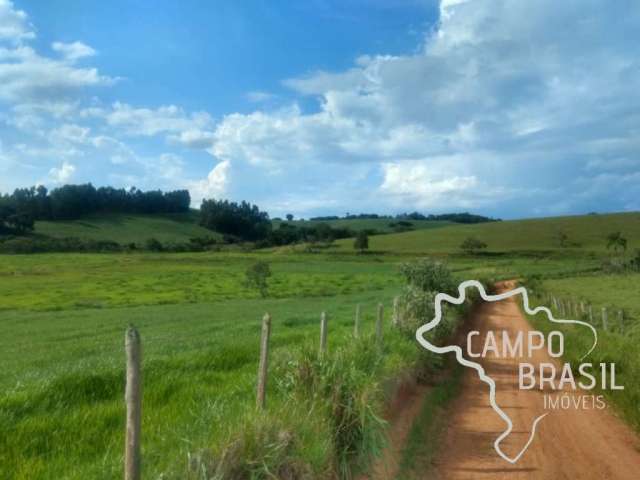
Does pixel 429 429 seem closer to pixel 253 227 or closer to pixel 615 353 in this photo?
pixel 615 353

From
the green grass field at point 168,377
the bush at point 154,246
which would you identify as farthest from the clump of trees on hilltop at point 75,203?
the green grass field at point 168,377

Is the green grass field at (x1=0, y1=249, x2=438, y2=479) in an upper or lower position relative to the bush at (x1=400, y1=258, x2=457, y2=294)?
lower

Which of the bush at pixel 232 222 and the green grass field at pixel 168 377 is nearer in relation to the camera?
the green grass field at pixel 168 377

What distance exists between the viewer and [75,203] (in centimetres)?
13962

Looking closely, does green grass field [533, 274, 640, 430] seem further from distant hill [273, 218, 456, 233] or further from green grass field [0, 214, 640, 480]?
distant hill [273, 218, 456, 233]

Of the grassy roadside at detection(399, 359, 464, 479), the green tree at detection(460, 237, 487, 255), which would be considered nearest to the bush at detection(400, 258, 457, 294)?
the grassy roadside at detection(399, 359, 464, 479)

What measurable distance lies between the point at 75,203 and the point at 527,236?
106 m

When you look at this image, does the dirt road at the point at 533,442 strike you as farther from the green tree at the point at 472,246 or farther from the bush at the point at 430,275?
the green tree at the point at 472,246

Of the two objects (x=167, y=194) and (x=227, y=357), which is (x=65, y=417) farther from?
(x=167, y=194)

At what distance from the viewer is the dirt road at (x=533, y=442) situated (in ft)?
26.0

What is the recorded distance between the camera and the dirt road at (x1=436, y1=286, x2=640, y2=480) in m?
7.93

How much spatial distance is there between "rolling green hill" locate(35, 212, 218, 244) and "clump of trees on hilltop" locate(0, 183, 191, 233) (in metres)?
3.49

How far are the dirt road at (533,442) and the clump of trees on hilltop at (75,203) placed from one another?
404 ft

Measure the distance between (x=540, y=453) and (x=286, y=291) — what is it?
38.1m
